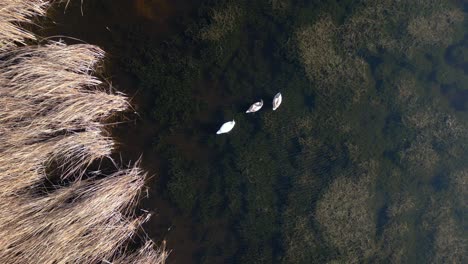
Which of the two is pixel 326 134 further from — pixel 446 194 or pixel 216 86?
pixel 446 194

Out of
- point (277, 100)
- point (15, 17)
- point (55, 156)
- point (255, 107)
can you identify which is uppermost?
point (15, 17)

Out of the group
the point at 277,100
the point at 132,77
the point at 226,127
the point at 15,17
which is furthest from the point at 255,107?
the point at 15,17

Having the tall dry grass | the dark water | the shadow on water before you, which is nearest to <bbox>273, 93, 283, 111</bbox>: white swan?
the dark water

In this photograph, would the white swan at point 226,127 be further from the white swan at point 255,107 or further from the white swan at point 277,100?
the white swan at point 277,100

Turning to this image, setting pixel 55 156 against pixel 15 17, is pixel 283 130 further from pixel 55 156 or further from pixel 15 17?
pixel 15 17

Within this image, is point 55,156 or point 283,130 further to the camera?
point 283,130

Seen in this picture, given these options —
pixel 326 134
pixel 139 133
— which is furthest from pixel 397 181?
pixel 139 133
